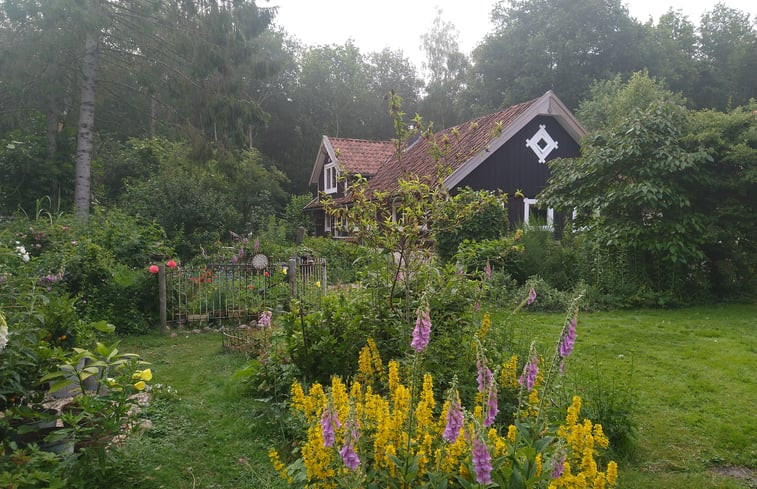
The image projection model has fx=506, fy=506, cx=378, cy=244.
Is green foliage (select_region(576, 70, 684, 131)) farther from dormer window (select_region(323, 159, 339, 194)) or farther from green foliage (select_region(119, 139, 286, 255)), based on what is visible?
green foliage (select_region(119, 139, 286, 255))

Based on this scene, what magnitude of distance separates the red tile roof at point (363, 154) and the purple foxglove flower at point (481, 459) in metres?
19.5

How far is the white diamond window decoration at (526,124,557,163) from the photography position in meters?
16.4

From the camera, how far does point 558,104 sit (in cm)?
1625

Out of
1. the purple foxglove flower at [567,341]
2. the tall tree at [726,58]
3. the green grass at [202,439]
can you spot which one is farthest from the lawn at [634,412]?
the tall tree at [726,58]

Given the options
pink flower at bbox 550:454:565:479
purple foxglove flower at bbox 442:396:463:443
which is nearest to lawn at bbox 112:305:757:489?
purple foxglove flower at bbox 442:396:463:443

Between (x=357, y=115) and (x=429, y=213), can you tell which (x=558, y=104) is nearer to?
(x=429, y=213)

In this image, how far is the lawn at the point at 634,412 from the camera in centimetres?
341

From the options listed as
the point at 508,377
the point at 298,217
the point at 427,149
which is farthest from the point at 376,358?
the point at 298,217

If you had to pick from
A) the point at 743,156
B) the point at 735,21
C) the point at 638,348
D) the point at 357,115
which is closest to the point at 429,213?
the point at 638,348

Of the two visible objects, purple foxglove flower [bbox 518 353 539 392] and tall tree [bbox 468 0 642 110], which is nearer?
purple foxglove flower [bbox 518 353 539 392]

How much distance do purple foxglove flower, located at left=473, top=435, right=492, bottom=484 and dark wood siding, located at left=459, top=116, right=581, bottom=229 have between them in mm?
14163

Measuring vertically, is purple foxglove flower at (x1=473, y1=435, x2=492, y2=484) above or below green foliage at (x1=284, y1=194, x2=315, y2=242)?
below

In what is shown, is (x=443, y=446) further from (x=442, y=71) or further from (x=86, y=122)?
(x=442, y=71)

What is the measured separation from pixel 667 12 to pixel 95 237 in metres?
36.8
